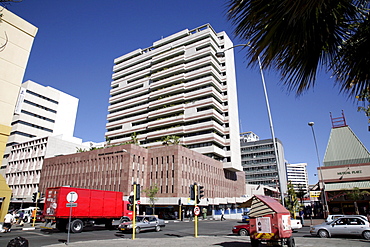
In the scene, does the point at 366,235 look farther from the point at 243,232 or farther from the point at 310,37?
the point at 310,37

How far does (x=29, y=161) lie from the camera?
69812 millimetres

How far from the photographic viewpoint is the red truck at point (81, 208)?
65.7ft

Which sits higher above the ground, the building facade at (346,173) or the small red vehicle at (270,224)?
the building facade at (346,173)

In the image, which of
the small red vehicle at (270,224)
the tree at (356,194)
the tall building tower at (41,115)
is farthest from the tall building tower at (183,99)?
the small red vehicle at (270,224)

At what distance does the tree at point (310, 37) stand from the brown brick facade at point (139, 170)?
4787 cm

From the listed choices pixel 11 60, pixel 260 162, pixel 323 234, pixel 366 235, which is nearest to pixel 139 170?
pixel 11 60

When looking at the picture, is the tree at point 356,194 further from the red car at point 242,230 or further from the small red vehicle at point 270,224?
the small red vehicle at point 270,224

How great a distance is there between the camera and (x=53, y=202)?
66.1 ft

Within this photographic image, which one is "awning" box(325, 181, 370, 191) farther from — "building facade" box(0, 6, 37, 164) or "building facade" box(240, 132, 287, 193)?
"building facade" box(240, 132, 287, 193)

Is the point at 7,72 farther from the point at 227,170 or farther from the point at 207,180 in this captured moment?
the point at 227,170

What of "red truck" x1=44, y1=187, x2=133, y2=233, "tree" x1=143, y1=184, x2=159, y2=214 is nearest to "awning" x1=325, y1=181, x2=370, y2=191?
"tree" x1=143, y1=184, x2=159, y2=214

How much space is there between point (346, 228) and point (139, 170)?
40518mm

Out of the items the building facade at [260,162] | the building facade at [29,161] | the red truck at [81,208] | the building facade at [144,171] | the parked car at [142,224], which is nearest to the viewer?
the red truck at [81,208]

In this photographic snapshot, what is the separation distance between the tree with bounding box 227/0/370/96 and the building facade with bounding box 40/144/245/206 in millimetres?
46772
